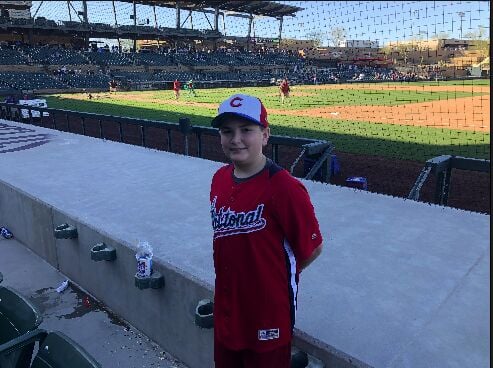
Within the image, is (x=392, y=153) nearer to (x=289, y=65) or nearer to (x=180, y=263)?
(x=180, y=263)

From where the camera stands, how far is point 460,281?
3.36 metres

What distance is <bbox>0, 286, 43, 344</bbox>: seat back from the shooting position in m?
2.69

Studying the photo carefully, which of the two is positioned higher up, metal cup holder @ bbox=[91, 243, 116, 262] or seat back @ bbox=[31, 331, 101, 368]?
seat back @ bbox=[31, 331, 101, 368]

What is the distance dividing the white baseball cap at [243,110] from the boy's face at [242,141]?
4cm

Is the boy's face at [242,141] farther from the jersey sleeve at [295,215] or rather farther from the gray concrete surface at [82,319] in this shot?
the gray concrete surface at [82,319]

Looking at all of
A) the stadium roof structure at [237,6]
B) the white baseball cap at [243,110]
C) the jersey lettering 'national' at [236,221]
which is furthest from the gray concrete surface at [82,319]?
the stadium roof structure at [237,6]

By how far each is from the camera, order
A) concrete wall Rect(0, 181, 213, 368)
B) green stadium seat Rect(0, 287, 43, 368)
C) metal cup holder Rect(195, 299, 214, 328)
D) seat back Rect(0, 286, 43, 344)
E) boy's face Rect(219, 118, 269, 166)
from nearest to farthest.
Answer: boy's face Rect(219, 118, 269, 166) < green stadium seat Rect(0, 287, 43, 368) < seat back Rect(0, 286, 43, 344) < metal cup holder Rect(195, 299, 214, 328) < concrete wall Rect(0, 181, 213, 368)

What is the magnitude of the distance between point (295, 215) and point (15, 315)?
198 centimetres

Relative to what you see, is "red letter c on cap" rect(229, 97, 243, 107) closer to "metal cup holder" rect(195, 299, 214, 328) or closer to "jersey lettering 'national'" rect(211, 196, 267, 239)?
"jersey lettering 'national'" rect(211, 196, 267, 239)

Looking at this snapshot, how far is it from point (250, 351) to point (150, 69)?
54.8 m

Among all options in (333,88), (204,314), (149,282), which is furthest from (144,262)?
(333,88)

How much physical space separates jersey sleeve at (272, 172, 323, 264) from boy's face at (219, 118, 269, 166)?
0.21 m

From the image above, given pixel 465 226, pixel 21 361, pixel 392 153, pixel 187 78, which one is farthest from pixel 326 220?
pixel 187 78

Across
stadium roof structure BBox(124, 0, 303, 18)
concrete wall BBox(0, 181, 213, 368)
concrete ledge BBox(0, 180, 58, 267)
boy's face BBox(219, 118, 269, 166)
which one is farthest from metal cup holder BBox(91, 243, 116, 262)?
stadium roof structure BBox(124, 0, 303, 18)
